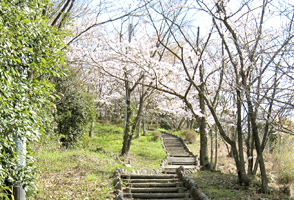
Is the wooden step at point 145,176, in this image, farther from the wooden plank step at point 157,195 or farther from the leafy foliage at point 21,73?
the leafy foliage at point 21,73

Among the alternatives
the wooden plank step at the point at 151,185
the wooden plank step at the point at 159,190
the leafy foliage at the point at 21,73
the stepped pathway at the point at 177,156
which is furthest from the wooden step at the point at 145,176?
the leafy foliage at the point at 21,73

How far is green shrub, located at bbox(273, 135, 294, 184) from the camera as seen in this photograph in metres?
9.58

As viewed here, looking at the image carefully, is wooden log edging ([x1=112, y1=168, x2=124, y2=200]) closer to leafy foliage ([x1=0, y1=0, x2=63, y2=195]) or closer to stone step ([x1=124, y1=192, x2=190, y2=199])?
stone step ([x1=124, y1=192, x2=190, y2=199])

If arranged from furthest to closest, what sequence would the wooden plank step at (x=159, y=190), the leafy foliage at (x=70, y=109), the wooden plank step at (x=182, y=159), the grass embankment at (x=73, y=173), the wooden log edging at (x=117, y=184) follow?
the wooden plank step at (x=182, y=159) < the leafy foliage at (x=70, y=109) < the wooden plank step at (x=159, y=190) < the wooden log edging at (x=117, y=184) < the grass embankment at (x=73, y=173)

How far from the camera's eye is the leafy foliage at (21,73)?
3.31 meters

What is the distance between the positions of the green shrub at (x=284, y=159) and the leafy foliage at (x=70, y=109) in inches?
346

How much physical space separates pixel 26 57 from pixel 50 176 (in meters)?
4.11

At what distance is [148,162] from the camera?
1309 centimetres

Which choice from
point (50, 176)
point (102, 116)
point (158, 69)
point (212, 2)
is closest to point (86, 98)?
point (158, 69)

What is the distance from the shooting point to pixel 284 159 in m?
10.4

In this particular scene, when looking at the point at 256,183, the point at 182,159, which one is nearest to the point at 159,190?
the point at 256,183

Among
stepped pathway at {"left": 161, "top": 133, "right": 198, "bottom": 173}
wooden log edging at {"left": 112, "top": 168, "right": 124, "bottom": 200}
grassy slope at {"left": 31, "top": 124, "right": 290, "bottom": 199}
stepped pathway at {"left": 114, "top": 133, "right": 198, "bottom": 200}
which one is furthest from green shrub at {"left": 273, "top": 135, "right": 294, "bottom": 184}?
wooden log edging at {"left": 112, "top": 168, "right": 124, "bottom": 200}

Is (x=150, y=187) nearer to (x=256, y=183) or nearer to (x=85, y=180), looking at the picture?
(x=85, y=180)

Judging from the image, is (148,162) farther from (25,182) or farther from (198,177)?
(25,182)
